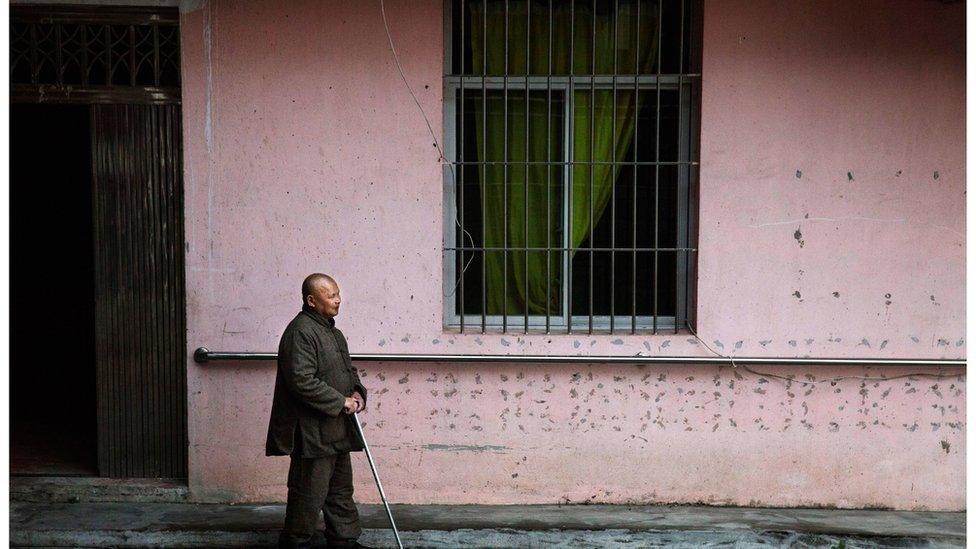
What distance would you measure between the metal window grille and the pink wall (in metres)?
0.21

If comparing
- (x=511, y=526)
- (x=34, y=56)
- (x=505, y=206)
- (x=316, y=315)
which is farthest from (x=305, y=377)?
(x=34, y=56)

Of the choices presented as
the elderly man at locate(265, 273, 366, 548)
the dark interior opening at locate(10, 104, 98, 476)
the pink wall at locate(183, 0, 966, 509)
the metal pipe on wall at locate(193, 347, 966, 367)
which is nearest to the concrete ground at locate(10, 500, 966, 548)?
the pink wall at locate(183, 0, 966, 509)

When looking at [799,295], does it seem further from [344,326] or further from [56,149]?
[56,149]

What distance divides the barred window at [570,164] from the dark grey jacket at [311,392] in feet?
4.13

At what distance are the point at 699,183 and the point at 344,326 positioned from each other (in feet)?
7.65

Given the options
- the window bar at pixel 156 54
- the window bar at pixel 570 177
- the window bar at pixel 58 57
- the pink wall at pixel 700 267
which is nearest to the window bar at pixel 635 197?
the pink wall at pixel 700 267

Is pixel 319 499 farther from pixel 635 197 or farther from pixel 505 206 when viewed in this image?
pixel 635 197

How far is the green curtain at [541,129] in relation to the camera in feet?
19.4

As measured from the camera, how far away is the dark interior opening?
8.90 metres

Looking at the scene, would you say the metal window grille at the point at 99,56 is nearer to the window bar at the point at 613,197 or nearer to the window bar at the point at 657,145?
the window bar at the point at 613,197

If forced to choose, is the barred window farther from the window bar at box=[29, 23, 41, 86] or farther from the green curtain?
the window bar at box=[29, 23, 41, 86]

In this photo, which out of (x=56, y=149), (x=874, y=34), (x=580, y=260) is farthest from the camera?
(x=56, y=149)

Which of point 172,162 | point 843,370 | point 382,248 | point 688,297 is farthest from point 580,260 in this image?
point 172,162

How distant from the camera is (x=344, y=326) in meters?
5.86
